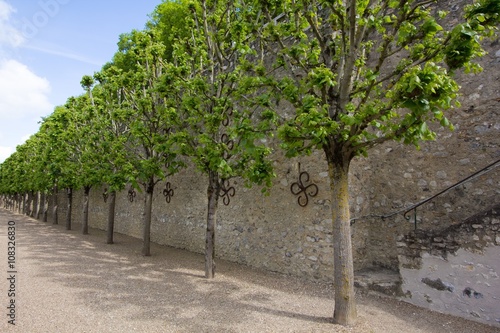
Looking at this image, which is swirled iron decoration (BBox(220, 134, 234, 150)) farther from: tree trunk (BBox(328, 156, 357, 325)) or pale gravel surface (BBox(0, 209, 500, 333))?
tree trunk (BBox(328, 156, 357, 325))

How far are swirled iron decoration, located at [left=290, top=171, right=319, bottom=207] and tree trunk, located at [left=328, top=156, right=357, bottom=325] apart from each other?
2.43 metres

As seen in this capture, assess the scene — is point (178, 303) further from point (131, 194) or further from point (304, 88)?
point (131, 194)

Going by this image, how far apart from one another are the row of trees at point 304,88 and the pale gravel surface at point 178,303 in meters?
0.74

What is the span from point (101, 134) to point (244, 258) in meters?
7.78

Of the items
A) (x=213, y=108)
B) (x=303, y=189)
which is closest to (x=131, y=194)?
(x=213, y=108)

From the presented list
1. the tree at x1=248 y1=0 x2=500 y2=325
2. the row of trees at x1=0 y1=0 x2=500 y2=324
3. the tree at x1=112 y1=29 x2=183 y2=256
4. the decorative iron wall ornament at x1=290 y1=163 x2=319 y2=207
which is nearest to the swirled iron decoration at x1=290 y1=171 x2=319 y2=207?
the decorative iron wall ornament at x1=290 y1=163 x2=319 y2=207

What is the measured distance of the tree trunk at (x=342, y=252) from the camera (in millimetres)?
4559

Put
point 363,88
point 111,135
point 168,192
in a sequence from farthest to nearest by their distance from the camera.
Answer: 1. point 168,192
2. point 111,135
3. point 363,88

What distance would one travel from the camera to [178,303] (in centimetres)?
549

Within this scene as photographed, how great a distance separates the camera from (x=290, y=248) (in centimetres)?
753

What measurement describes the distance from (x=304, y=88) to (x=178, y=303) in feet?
13.5

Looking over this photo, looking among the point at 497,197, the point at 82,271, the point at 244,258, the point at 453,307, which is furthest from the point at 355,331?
the point at 82,271

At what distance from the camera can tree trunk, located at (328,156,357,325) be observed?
15.0 ft

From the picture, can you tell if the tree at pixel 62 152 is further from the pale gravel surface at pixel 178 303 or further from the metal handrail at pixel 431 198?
the metal handrail at pixel 431 198
